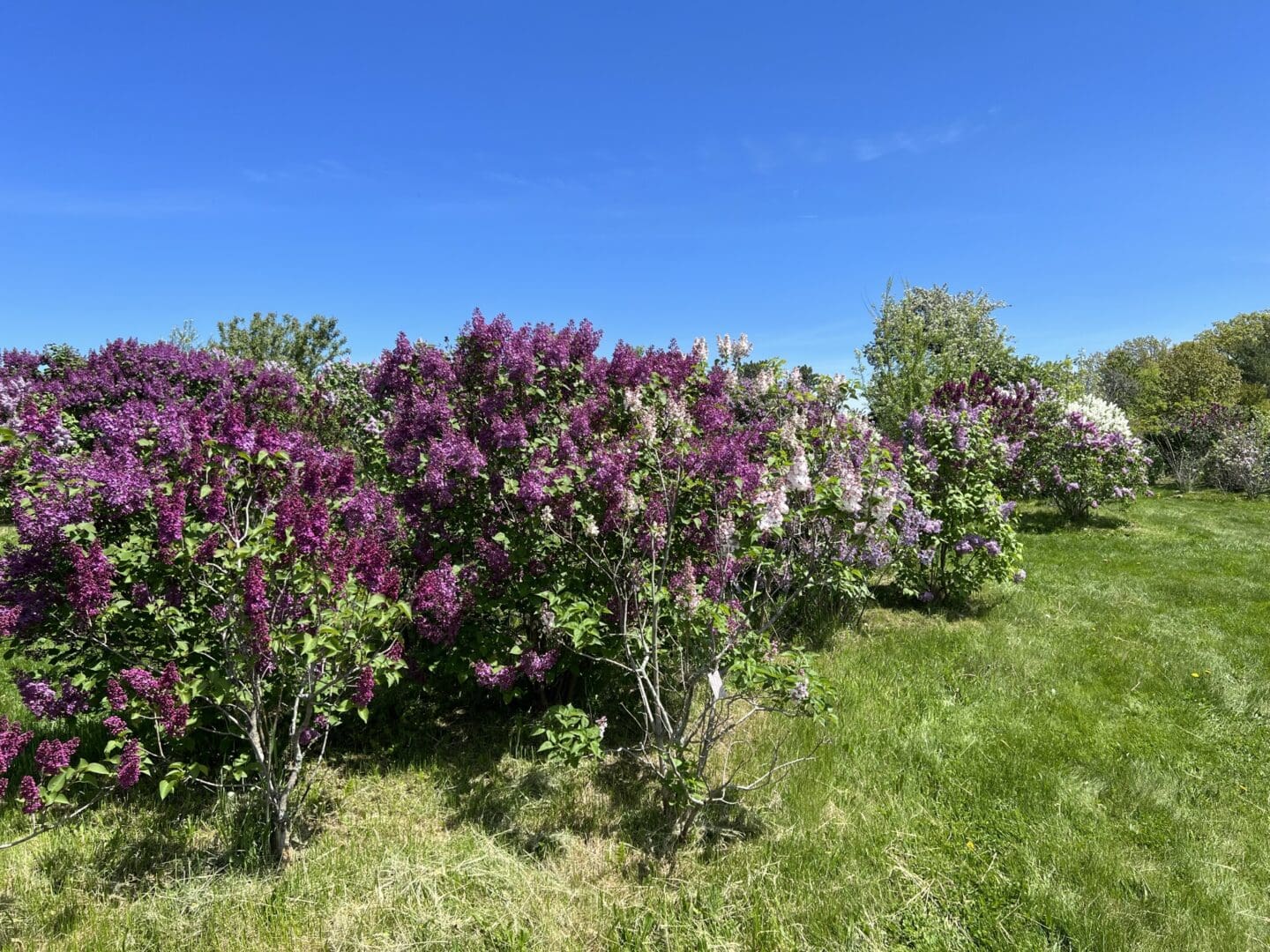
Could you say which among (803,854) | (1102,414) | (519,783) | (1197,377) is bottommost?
(803,854)

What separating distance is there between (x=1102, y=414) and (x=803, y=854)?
1411cm

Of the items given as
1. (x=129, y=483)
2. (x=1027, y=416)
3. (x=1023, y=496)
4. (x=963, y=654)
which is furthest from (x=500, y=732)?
(x=1023, y=496)

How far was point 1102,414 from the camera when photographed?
1342 cm

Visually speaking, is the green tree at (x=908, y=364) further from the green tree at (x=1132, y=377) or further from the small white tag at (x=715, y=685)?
the green tree at (x=1132, y=377)

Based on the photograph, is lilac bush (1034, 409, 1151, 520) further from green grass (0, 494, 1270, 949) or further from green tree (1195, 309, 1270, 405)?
green tree (1195, 309, 1270, 405)

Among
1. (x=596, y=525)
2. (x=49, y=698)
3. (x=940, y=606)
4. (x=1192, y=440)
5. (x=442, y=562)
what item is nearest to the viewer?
(x=49, y=698)

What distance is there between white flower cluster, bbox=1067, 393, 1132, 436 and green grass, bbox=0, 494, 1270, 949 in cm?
953

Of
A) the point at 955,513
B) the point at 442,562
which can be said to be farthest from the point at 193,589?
the point at 955,513

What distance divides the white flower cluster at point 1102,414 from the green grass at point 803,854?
375 inches

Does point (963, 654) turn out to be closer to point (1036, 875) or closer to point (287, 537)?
point (1036, 875)

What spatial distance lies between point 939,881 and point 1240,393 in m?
43.5

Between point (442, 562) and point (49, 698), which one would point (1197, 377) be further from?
point (49, 698)

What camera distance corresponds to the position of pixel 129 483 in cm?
279

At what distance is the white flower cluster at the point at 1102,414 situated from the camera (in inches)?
496
